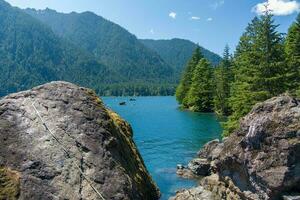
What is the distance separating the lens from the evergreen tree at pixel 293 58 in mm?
36772

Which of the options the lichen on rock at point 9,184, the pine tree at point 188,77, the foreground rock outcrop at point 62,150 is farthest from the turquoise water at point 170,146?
the pine tree at point 188,77

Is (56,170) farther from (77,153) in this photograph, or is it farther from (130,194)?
(130,194)

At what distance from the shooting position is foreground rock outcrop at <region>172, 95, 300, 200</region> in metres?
14.0

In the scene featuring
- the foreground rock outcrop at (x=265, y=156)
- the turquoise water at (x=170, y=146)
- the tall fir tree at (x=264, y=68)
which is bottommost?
the turquoise water at (x=170, y=146)

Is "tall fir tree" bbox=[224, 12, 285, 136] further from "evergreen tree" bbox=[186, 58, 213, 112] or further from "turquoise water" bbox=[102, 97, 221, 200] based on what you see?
"evergreen tree" bbox=[186, 58, 213, 112]

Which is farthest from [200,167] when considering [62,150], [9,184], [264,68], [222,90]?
[222,90]

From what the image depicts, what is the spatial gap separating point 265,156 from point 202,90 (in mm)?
78221

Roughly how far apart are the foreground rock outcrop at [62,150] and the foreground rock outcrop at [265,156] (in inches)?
194

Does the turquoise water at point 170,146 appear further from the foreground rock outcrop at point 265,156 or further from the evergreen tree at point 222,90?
the evergreen tree at point 222,90

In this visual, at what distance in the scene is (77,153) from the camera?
9867 millimetres

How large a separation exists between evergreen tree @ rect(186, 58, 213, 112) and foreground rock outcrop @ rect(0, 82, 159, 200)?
8218cm

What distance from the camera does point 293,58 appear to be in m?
45.4

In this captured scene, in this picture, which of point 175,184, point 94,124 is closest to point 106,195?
point 94,124

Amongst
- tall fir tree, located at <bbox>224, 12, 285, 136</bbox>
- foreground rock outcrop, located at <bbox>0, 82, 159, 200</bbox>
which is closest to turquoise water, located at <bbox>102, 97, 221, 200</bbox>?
tall fir tree, located at <bbox>224, 12, 285, 136</bbox>
